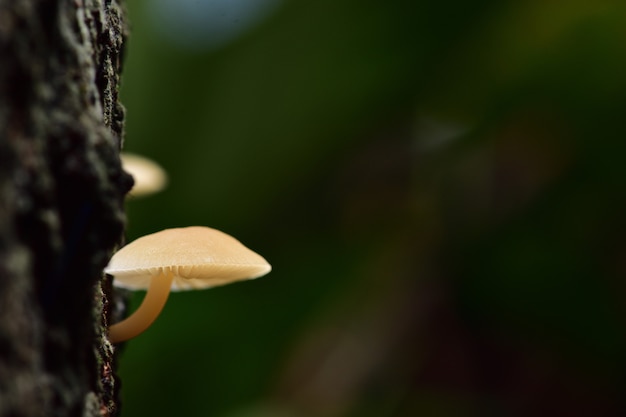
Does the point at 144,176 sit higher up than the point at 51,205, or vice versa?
the point at 144,176

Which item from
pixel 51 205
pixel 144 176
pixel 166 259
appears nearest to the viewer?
pixel 51 205

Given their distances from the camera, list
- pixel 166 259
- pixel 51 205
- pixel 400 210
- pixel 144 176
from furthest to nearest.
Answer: pixel 400 210, pixel 144 176, pixel 166 259, pixel 51 205

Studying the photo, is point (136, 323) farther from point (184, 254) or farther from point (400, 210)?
point (400, 210)

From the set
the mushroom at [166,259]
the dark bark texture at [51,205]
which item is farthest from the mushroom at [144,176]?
the dark bark texture at [51,205]

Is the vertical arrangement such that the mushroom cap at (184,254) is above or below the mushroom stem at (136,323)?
above

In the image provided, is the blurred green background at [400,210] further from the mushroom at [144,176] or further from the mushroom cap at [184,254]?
the mushroom cap at [184,254]

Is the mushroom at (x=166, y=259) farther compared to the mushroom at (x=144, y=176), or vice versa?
the mushroom at (x=144, y=176)

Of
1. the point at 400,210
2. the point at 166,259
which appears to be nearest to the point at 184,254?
the point at 166,259
